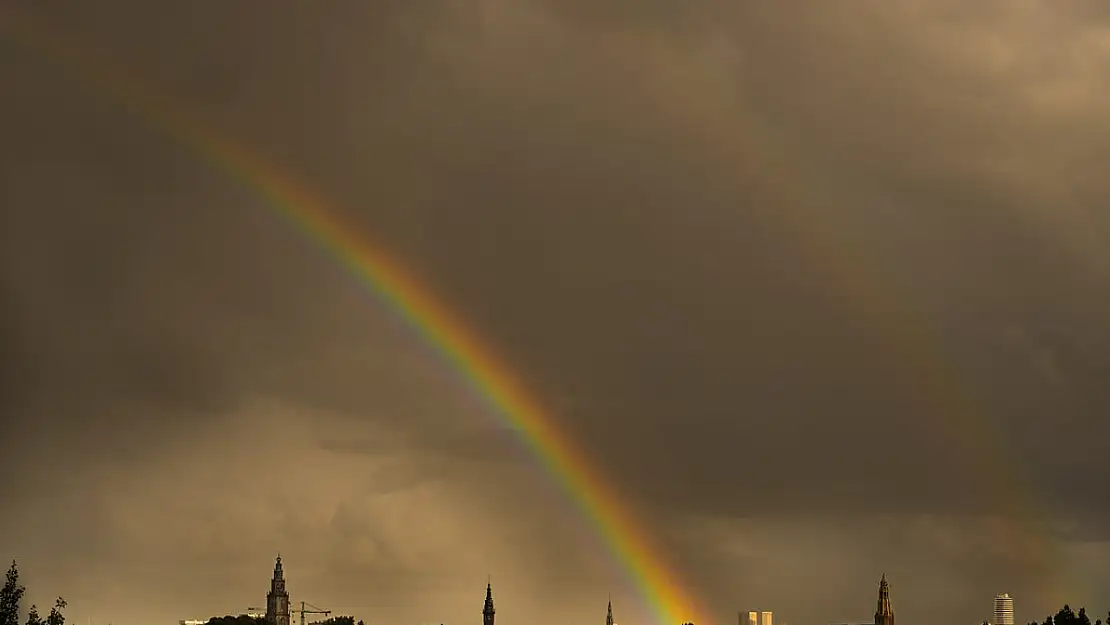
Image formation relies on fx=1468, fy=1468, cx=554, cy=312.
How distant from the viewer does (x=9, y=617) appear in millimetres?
106062

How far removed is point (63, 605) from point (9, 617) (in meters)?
3.76

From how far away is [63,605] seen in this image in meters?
107
